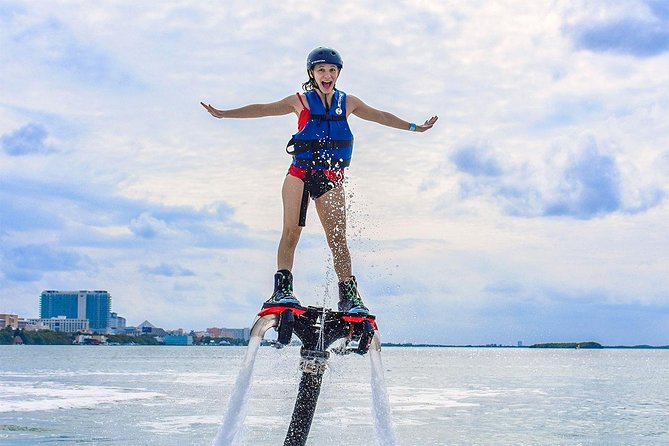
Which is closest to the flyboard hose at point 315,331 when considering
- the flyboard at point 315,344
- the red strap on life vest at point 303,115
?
the flyboard at point 315,344

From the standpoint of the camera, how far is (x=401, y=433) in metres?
23.2

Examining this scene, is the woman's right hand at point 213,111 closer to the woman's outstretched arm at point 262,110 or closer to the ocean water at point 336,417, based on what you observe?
the woman's outstretched arm at point 262,110

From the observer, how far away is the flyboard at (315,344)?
6734 mm

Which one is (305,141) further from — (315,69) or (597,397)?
(597,397)

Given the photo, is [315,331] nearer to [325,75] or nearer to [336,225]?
[336,225]

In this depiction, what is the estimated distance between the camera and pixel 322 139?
7.29 m

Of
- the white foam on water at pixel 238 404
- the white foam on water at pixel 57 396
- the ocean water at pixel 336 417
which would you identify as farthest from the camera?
the white foam on water at pixel 57 396

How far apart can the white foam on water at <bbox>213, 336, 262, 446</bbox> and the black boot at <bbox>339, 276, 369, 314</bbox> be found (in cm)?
97

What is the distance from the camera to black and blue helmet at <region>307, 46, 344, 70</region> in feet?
23.9

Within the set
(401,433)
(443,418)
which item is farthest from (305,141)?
(443,418)

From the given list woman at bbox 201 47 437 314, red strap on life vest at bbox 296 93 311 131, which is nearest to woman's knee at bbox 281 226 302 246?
woman at bbox 201 47 437 314

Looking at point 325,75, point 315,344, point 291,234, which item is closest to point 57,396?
point 315,344

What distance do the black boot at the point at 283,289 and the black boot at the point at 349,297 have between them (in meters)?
0.51

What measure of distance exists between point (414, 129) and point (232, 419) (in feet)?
9.66
